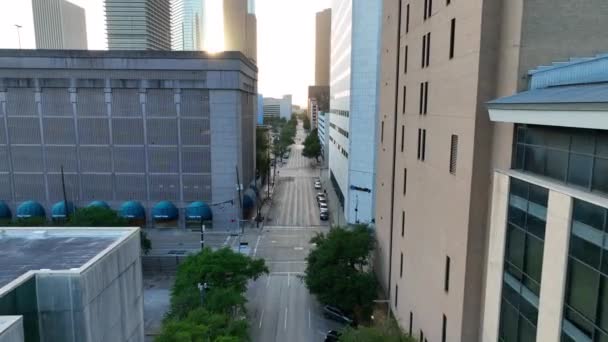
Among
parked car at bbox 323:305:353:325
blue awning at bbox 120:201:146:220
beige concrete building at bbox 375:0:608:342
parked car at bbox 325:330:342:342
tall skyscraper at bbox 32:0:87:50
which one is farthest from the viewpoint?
tall skyscraper at bbox 32:0:87:50

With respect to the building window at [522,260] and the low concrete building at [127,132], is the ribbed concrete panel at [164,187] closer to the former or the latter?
the low concrete building at [127,132]

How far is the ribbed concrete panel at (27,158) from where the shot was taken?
46844mm

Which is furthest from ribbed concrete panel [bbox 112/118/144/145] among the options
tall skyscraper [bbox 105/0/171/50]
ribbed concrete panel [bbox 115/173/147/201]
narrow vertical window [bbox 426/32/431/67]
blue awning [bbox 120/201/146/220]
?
tall skyscraper [bbox 105/0/171/50]

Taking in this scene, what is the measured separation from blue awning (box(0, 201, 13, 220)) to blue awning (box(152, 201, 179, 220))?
17193 mm

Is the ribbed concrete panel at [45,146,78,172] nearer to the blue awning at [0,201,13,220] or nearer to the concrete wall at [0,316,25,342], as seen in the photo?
the blue awning at [0,201,13,220]

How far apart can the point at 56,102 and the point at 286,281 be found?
1310 inches

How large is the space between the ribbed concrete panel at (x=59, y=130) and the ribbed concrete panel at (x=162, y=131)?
8759 millimetres

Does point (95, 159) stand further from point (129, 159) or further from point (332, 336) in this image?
point (332, 336)

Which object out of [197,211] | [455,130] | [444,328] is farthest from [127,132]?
[444,328]

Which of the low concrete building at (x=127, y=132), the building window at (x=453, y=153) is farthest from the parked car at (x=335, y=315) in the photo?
the low concrete building at (x=127, y=132)

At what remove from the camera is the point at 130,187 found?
156ft

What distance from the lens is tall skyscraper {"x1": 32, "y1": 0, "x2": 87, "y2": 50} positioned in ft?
430

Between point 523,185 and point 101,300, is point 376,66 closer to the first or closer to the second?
point 523,185

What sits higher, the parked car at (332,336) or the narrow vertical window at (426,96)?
the narrow vertical window at (426,96)
